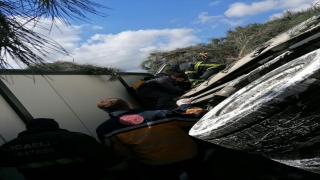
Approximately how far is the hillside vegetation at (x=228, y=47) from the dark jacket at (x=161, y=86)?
101cm

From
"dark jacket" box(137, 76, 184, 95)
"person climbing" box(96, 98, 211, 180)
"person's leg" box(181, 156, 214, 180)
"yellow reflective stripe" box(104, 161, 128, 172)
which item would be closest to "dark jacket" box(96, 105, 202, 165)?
"person climbing" box(96, 98, 211, 180)

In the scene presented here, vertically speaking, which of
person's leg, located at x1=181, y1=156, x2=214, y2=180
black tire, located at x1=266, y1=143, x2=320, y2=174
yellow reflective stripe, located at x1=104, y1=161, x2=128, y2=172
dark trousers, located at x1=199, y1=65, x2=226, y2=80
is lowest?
person's leg, located at x1=181, y1=156, x2=214, y2=180

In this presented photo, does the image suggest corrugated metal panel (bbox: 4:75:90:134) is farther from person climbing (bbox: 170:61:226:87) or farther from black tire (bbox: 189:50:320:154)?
person climbing (bbox: 170:61:226:87)

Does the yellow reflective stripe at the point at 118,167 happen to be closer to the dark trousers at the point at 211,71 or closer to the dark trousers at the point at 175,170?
the dark trousers at the point at 175,170

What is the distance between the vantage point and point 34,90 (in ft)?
12.4

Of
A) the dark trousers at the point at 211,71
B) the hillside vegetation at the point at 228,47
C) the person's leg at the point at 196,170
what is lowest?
the person's leg at the point at 196,170

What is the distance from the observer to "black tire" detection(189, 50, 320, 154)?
5.97 ft

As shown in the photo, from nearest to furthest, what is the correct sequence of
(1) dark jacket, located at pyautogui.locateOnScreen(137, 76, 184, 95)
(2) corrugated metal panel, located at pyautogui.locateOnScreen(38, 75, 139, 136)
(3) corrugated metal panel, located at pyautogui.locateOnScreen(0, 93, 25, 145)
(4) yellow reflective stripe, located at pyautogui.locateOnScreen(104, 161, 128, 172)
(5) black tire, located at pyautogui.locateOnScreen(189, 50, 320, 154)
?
(5) black tire, located at pyautogui.locateOnScreen(189, 50, 320, 154) < (4) yellow reflective stripe, located at pyautogui.locateOnScreen(104, 161, 128, 172) < (3) corrugated metal panel, located at pyautogui.locateOnScreen(0, 93, 25, 145) < (2) corrugated metal panel, located at pyautogui.locateOnScreen(38, 75, 139, 136) < (1) dark jacket, located at pyautogui.locateOnScreen(137, 76, 184, 95)

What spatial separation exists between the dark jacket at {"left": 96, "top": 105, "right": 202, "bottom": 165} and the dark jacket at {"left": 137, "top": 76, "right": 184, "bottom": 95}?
2.24m

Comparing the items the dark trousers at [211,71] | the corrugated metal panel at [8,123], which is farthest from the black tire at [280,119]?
the dark trousers at [211,71]

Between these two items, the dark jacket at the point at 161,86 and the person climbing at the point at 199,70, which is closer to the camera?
the person climbing at the point at 199,70

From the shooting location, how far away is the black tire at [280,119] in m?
1.82

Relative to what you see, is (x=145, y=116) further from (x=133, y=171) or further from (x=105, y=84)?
(x=105, y=84)

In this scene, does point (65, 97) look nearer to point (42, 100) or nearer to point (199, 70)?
point (42, 100)
